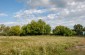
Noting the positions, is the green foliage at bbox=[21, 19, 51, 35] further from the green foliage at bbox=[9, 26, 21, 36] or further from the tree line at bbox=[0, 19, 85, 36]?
the green foliage at bbox=[9, 26, 21, 36]

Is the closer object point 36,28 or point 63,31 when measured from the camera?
point 63,31

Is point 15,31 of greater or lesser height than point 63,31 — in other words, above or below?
above

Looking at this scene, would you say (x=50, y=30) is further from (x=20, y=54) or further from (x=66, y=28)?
(x=20, y=54)

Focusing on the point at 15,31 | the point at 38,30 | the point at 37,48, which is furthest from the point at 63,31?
the point at 37,48

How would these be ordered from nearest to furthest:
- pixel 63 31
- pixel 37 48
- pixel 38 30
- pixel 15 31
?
pixel 37 48, pixel 63 31, pixel 38 30, pixel 15 31

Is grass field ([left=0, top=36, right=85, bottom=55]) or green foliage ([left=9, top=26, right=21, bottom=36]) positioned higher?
green foliage ([left=9, top=26, right=21, bottom=36])

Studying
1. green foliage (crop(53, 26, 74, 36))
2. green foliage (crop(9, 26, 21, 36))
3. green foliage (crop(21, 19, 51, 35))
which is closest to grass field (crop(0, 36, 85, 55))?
green foliage (crop(53, 26, 74, 36))

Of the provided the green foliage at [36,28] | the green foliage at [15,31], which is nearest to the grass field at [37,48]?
the green foliage at [36,28]

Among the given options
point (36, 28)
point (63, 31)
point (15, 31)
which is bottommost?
point (63, 31)

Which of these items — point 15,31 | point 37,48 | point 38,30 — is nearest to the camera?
point 37,48

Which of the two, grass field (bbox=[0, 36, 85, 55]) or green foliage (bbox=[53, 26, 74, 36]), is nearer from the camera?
grass field (bbox=[0, 36, 85, 55])

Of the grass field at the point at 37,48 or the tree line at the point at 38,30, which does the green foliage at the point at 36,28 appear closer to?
the tree line at the point at 38,30

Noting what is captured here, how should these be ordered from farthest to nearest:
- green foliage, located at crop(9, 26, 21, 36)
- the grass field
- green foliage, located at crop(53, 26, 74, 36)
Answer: green foliage, located at crop(9, 26, 21, 36) → green foliage, located at crop(53, 26, 74, 36) → the grass field

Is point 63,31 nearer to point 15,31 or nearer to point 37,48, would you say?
point 15,31
